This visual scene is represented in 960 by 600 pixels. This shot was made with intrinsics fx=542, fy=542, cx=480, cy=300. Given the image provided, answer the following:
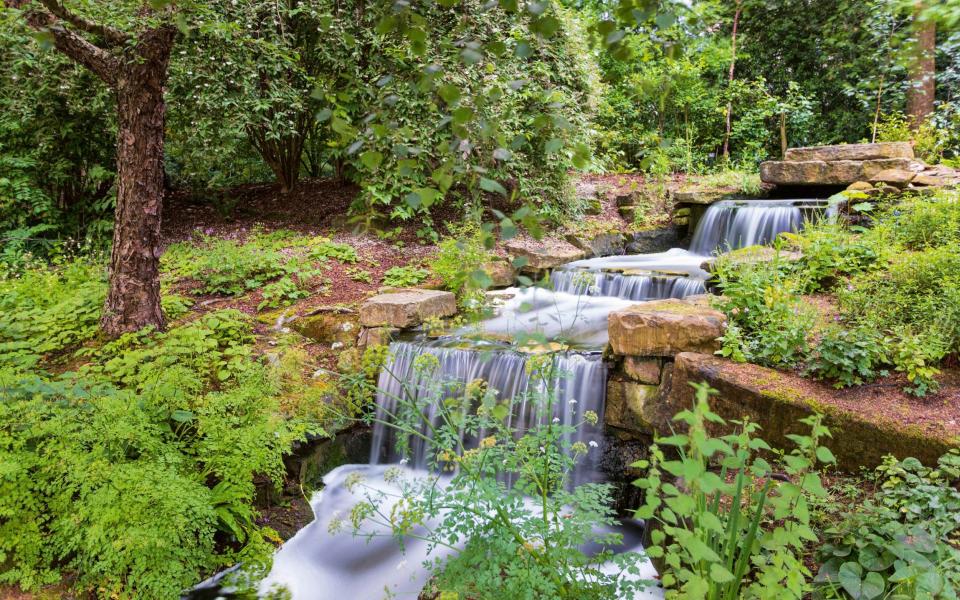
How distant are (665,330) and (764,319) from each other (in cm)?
63

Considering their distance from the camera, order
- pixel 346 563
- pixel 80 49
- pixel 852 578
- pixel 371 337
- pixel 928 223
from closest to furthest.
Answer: pixel 852 578 → pixel 346 563 → pixel 80 49 → pixel 928 223 → pixel 371 337

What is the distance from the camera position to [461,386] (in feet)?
10.7

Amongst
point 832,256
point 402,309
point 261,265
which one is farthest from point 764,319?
point 261,265

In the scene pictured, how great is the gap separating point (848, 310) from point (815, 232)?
1.05 metres

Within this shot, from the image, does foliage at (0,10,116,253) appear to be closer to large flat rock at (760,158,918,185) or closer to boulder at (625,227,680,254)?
boulder at (625,227,680,254)

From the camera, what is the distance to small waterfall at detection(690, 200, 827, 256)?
6.81 meters

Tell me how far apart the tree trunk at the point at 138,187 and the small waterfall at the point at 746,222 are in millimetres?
5952

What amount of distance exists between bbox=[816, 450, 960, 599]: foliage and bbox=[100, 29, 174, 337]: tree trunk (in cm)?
471

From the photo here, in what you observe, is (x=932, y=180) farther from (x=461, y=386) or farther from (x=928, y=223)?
(x=461, y=386)

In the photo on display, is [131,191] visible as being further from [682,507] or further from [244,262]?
[682,507]

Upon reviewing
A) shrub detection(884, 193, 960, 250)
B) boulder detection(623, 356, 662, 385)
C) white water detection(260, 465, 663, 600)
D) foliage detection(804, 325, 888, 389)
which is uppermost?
shrub detection(884, 193, 960, 250)

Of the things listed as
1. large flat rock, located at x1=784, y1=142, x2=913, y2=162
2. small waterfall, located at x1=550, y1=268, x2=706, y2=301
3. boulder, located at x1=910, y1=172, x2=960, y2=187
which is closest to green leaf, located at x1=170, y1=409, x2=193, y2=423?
small waterfall, located at x1=550, y1=268, x2=706, y2=301

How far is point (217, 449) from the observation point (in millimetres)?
3150

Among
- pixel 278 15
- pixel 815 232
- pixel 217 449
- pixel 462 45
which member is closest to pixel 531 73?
pixel 278 15
